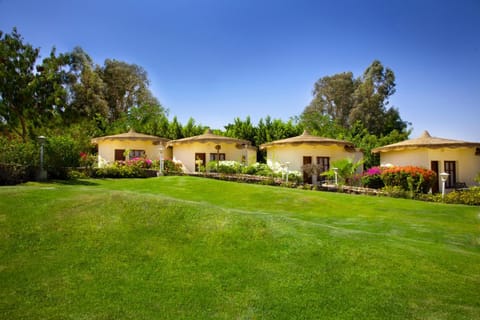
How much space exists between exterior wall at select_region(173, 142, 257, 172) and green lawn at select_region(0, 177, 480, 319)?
17.1m

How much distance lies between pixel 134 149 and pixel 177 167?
4.51 m

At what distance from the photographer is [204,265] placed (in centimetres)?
596

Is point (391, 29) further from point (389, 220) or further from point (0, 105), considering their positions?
point (0, 105)

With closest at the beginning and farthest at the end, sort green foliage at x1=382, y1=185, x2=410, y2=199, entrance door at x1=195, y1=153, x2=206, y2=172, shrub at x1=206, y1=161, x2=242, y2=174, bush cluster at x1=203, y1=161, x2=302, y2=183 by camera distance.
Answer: green foliage at x1=382, y1=185, x2=410, y2=199, bush cluster at x1=203, y1=161, x2=302, y2=183, shrub at x1=206, y1=161, x2=242, y2=174, entrance door at x1=195, y1=153, x2=206, y2=172

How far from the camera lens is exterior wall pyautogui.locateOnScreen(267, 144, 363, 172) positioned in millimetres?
24078

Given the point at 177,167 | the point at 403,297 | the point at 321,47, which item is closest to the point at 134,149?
the point at 177,167

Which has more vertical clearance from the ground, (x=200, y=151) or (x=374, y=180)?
→ (x=200, y=151)

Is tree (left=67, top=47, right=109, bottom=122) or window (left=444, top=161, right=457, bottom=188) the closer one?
window (left=444, top=161, right=457, bottom=188)

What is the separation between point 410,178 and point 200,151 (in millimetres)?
14231

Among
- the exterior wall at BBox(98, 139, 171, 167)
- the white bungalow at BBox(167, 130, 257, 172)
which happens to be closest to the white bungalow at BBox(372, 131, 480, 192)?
the white bungalow at BBox(167, 130, 257, 172)

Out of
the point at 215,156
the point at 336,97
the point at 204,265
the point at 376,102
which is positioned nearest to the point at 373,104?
the point at 376,102

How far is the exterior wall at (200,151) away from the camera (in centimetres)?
2638

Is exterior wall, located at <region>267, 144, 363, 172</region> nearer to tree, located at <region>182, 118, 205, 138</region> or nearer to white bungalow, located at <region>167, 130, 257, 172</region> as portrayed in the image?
white bungalow, located at <region>167, 130, 257, 172</region>

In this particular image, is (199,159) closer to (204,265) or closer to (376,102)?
(204,265)
